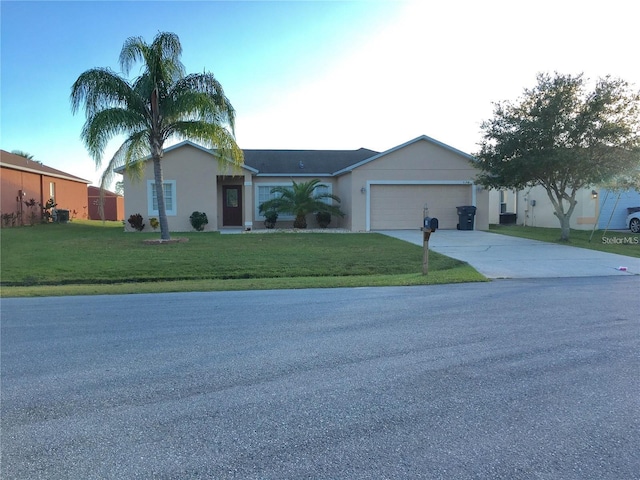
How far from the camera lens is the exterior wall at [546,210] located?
24.8 metres

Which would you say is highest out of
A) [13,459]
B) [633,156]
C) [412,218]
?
[633,156]

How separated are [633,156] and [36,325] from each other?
17215 millimetres

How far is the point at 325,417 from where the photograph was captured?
346 cm

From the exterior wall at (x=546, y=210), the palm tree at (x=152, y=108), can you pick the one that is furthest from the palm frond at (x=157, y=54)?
the exterior wall at (x=546, y=210)

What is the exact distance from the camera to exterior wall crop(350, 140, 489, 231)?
2164cm

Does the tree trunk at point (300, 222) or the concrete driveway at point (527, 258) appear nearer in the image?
the concrete driveway at point (527, 258)

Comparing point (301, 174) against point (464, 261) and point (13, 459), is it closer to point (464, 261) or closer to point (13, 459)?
point (464, 261)

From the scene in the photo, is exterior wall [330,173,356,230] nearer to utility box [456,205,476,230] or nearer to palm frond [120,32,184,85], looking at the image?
utility box [456,205,476,230]

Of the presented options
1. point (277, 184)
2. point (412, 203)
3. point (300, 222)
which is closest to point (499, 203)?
point (412, 203)

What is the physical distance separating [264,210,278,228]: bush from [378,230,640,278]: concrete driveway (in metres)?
7.39

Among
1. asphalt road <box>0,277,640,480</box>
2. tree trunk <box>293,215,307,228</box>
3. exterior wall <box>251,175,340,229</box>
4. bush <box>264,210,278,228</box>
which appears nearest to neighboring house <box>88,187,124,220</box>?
exterior wall <box>251,175,340,229</box>

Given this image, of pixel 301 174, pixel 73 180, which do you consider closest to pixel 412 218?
pixel 301 174

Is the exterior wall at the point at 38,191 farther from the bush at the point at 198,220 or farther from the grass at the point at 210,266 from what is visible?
the bush at the point at 198,220

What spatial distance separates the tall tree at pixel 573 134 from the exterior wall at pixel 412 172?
17.2 ft
